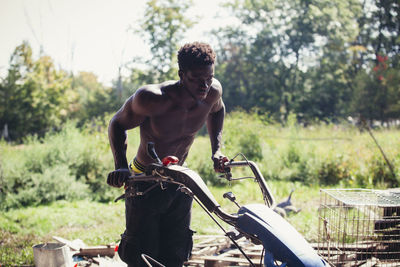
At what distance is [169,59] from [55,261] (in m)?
15.8

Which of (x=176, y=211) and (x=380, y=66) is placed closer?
(x=176, y=211)

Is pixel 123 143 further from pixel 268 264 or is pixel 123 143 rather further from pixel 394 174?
pixel 394 174

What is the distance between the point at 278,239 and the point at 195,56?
49.9 inches

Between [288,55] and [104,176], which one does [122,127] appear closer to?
[104,176]

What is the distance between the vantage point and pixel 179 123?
2.82m

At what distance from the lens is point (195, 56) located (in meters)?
2.38

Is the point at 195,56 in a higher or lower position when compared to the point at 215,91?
higher

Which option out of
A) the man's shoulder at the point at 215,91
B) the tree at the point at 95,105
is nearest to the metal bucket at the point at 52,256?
the man's shoulder at the point at 215,91

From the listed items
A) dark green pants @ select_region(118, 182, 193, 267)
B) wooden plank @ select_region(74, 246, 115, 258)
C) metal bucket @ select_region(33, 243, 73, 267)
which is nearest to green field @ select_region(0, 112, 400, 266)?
wooden plank @ select_region(74, 246, 115, 258)

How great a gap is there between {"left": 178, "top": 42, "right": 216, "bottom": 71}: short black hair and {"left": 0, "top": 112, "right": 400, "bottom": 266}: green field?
357cm

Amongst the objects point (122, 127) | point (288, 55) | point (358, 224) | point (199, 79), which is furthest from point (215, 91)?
point (288, 55)

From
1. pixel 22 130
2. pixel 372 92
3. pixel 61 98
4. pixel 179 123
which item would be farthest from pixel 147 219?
pixel 372 92

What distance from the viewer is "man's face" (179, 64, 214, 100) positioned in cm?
241

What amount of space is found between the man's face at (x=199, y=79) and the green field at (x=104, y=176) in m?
3.49
